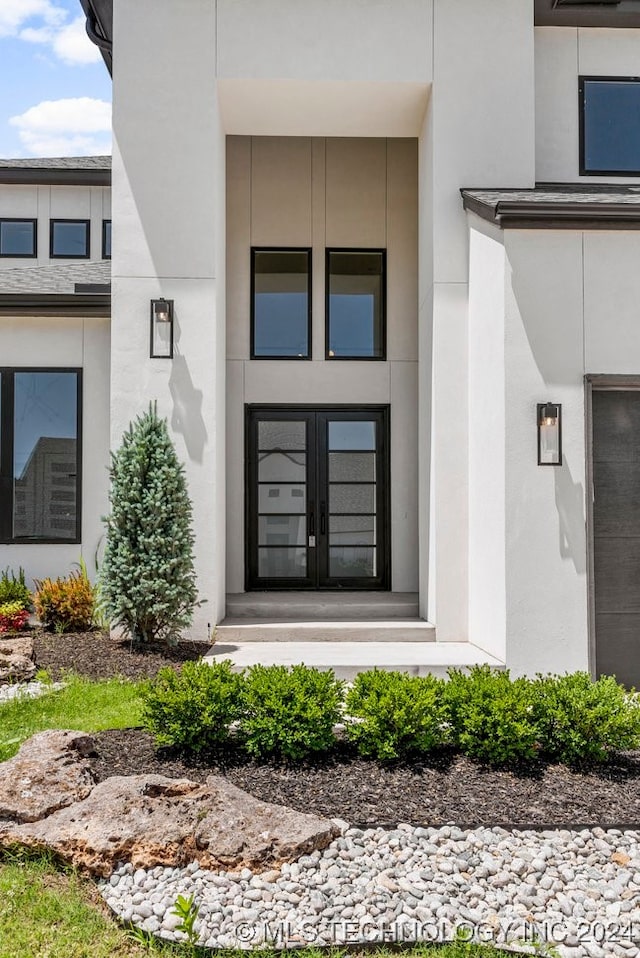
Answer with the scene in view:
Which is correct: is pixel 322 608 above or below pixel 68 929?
above

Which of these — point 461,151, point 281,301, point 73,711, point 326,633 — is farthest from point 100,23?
point 73,711

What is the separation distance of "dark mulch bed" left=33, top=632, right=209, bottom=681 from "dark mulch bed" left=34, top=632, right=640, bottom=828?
6.08 ft

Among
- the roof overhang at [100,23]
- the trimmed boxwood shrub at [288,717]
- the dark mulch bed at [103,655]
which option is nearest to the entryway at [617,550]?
the trimmed boxwood shrub at [288,717]

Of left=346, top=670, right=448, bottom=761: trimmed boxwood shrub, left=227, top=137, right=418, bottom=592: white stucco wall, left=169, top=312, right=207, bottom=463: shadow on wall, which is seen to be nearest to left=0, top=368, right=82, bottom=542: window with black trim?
left=169, top=312, right=207, bottom=463: shadow on wall

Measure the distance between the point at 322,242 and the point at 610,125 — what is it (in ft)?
11.8

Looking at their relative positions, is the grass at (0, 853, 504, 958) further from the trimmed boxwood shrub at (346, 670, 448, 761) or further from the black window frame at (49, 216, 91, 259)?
the black window frame at (49, 216, 91, 259)

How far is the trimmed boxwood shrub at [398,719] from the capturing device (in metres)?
4.39

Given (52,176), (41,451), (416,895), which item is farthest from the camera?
(52,176)

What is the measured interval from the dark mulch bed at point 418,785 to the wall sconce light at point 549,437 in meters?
2.79

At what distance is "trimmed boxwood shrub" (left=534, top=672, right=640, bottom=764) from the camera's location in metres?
4.30

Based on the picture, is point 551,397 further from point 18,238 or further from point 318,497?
point 18,238

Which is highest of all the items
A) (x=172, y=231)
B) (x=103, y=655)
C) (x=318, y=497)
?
(x=172, y=231)

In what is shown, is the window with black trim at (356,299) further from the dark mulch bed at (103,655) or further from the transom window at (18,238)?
the transom window at (18,238)

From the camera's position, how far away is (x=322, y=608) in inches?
336
